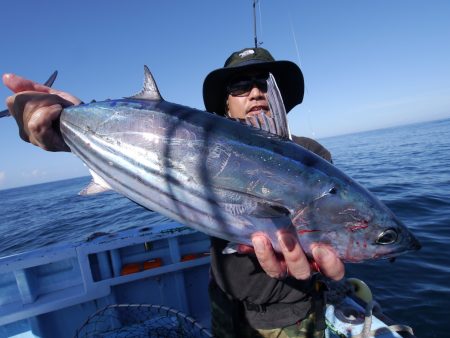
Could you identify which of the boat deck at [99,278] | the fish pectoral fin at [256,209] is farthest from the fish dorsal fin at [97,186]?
the boat deck at [99,278]

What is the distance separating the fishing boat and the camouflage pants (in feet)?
2.04

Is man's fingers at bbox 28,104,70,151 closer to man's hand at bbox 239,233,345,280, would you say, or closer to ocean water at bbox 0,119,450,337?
man's hand at bbox 239,233,345,280

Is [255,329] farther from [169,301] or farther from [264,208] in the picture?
[169,301]

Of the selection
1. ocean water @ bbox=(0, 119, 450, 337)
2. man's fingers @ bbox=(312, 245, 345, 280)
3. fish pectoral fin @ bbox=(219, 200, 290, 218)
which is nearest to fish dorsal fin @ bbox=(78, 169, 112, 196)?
fish pectoral fin @ bbox=(219, 200, 290, 218)

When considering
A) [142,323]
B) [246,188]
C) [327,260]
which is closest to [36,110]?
[246,188]

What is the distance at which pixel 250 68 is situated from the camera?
3334 millimetres

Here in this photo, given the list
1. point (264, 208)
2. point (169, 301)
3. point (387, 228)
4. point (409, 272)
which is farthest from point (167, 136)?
point (409, 272)

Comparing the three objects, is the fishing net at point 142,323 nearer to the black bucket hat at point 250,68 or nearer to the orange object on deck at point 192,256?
the orange object on deck at point 192,256

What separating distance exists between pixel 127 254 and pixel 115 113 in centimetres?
322

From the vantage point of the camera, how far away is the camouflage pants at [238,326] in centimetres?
269

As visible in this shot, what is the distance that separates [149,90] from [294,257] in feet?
6.04

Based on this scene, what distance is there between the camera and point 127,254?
184 inches

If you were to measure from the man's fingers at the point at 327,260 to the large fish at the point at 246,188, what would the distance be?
49mm

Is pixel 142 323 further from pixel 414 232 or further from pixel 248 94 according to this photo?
pixel 414 232
